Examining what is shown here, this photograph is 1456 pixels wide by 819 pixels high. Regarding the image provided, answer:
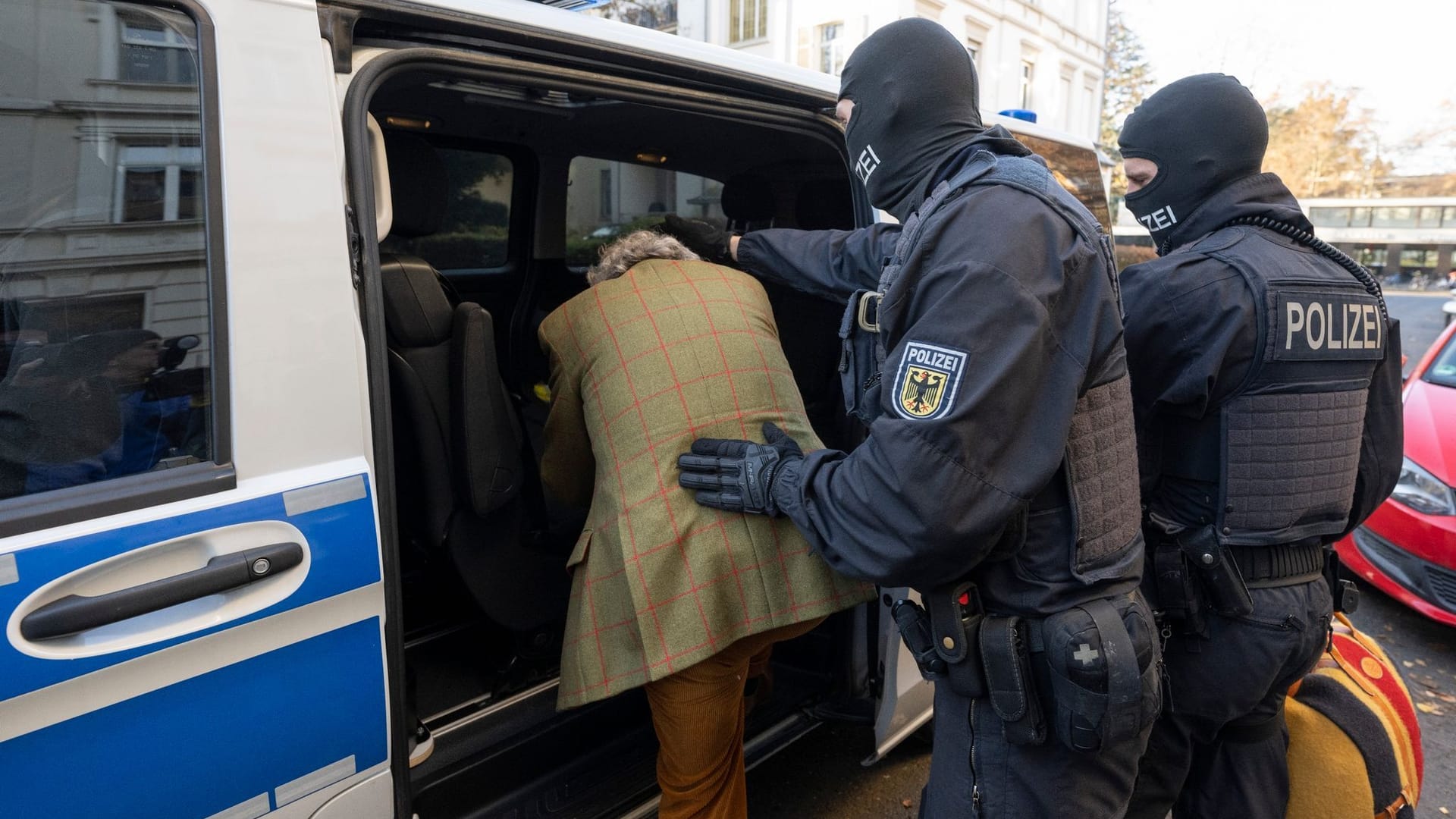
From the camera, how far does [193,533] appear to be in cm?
125

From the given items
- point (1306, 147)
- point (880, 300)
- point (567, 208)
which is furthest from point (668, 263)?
point (1306, 147)

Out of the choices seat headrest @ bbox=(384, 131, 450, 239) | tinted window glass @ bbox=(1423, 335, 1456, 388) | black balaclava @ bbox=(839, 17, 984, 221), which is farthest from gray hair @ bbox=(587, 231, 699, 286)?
tinted window glass @ bbox=(1423, 335, 1456, 388)

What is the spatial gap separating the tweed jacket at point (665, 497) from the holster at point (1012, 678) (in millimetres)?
476

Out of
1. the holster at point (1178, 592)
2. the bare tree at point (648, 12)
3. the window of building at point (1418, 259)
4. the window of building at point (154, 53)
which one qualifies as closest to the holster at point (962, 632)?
the holster at point (1178, 592)

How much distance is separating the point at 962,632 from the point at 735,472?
54cm

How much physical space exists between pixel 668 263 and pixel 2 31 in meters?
1.26

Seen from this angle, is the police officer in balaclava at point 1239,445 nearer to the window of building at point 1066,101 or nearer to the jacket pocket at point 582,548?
the jacket pocket at point 582,548

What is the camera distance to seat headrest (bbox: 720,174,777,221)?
3578mm

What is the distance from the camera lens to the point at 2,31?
3.71 feet

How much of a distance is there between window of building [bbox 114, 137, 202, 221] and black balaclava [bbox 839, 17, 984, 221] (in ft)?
3.85

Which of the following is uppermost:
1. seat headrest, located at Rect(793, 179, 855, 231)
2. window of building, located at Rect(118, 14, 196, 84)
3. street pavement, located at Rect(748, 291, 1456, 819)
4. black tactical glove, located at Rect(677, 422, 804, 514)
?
seat headrest, located at Rect(793, 179, 855, 231)

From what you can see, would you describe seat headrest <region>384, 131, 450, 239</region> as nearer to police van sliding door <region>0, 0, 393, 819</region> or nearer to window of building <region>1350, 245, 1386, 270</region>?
police van sliding door <region>0, 0, 393, 819</region>

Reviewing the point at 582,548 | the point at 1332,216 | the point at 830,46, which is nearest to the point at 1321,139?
the point at 1332,216

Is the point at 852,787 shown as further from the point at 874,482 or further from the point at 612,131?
the point at 612,131
